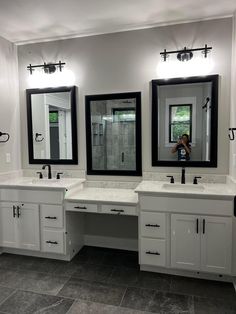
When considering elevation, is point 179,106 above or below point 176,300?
above

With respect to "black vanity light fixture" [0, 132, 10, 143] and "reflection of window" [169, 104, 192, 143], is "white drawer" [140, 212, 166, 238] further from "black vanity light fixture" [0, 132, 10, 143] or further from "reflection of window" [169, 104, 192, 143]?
"black vanity light fixture" [0, 132, 10, 143]

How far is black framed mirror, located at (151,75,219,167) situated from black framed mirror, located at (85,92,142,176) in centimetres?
24

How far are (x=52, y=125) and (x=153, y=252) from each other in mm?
2058

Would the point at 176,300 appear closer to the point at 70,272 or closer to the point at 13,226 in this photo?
the point at 70,272

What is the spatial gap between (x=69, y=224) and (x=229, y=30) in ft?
9.32

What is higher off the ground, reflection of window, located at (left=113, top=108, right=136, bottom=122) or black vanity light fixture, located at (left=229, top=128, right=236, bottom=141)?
reflection of window, located at (left=113, top=108, right=136, bottom=122)

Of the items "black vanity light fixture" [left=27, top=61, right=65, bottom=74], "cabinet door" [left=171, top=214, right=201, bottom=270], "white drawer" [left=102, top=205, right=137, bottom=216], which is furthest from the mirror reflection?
"cabinet door" [left=171, top=214, right=201, bottom=270]

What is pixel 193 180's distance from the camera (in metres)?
2.78

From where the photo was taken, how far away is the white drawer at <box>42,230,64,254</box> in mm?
2740

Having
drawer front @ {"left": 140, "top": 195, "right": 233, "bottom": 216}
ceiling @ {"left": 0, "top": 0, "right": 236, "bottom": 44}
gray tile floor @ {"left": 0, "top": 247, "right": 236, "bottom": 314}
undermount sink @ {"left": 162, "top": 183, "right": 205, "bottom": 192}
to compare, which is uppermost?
ceiling @ {"left": 0, "top": 0, "right": 236, "bottom": 44}

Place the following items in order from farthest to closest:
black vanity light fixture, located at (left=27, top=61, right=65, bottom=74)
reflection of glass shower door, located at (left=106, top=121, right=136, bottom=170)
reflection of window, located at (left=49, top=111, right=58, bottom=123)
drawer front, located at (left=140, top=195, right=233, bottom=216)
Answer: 1. reflection of window, located at (left=49, top=111, right=58, bottom=123)
2. black vanity light fixture, located at (left=27, top=61, right=65, bottom=74)
3. reflection of glass shower door, located at (left=106, top=121, right=136, bottom=170)
4. drawer front, located at (left=140, top=195, right=233, bottom=216)

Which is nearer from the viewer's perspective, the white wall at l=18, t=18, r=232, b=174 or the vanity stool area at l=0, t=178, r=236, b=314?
the vanity stool area at l=0, t=178, r=236, b=314

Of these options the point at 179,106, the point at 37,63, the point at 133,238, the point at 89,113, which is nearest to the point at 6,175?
the point at 89,113

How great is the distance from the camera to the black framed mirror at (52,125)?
316cm
